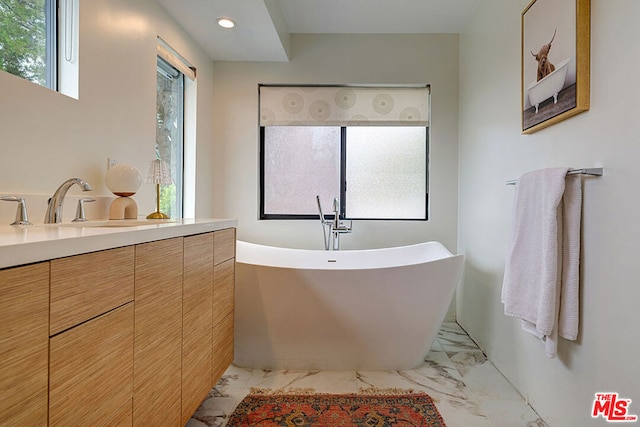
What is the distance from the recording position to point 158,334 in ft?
3.59

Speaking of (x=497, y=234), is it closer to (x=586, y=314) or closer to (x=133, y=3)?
(x=586, y=314)

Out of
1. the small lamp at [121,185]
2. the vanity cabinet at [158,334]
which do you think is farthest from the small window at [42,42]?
the vanity cabinet at [158,334]

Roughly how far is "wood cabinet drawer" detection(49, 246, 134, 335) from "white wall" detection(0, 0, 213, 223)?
65cm

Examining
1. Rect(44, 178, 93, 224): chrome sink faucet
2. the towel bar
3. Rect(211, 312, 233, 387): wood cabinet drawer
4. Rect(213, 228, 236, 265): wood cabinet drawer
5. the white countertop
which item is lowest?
Rect(211, 312, 233, 387): wood cabinet drawer

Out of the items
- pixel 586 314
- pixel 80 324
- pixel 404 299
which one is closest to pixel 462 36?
pixel 404 299

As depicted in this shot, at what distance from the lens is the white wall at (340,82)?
304cm

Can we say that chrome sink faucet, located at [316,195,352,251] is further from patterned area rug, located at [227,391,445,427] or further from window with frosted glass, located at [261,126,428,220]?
patterned area rug, located at [227,391,445,427]

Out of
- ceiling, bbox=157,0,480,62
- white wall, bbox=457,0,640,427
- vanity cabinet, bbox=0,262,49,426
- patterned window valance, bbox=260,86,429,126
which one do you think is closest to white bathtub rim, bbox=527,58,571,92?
white wall, bbox=457,0,640,427

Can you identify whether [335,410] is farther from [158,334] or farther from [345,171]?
[345,171]

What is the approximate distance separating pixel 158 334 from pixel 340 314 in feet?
3.76

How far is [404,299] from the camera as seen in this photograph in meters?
2.02

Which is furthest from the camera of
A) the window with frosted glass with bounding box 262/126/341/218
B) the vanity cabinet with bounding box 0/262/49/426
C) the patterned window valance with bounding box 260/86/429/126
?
the window with frosted glass with bounding box 262/126/341/218

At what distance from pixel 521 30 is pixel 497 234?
115cm

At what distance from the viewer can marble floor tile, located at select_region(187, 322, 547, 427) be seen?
1643 mm
